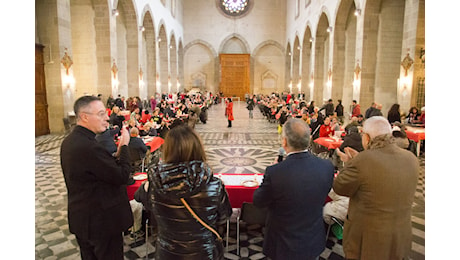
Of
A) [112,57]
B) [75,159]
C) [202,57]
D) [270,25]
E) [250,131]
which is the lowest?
[250,131]

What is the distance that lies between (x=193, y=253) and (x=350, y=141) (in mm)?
4269

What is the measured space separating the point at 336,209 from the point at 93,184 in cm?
257

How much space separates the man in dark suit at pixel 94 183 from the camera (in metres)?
2.34

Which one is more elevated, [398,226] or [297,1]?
[297,1]

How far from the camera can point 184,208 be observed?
6.45 feet

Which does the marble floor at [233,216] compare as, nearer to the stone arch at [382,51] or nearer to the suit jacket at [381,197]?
the suit jacket at [381,197]

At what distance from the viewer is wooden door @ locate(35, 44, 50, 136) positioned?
10984 millimetres

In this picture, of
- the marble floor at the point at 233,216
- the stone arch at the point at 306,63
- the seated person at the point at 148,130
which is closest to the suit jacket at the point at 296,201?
the marble floor at the point at 233,216

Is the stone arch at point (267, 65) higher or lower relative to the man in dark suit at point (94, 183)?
higher

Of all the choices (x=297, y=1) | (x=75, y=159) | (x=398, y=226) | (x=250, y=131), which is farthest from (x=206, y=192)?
(x=297, y=1)

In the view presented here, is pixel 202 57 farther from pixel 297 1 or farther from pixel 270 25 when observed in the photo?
pixel 297 1

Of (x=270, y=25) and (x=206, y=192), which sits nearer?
(x=206, y=192)

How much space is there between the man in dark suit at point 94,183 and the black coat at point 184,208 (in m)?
0.51

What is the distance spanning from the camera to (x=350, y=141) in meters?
5.57
